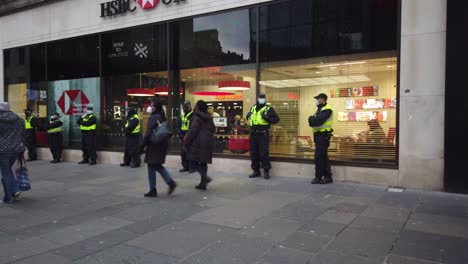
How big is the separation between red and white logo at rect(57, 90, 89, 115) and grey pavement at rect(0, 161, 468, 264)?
18.0 ft

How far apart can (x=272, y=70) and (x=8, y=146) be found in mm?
5917

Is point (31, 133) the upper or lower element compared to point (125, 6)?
lower

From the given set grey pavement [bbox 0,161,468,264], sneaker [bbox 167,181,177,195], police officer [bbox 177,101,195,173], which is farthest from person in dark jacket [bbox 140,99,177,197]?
police officer [bbox 177,101,195,173]

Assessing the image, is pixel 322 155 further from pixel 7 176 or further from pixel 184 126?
pixel 7 176

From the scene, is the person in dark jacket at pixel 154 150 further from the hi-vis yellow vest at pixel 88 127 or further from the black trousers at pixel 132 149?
the hi-vis yellow vest at pixel 88 127

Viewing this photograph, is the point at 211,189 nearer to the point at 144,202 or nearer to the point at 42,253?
the point at 144,202

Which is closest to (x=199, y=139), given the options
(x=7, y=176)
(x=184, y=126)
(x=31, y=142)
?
(x=184, y=126)

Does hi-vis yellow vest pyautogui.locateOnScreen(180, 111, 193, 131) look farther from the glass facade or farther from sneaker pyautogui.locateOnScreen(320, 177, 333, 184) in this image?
sneaker pyautogui.locateOnScreen(320, 177, 333, 184)

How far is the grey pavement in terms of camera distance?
14.3 feet

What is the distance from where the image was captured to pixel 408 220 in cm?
562

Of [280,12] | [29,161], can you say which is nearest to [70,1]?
→ [29,161]

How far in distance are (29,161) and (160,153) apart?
29.5 feet

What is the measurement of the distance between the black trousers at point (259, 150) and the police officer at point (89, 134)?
5737mm

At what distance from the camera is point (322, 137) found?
842cm
